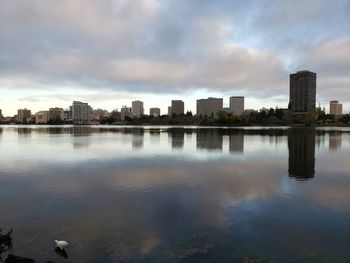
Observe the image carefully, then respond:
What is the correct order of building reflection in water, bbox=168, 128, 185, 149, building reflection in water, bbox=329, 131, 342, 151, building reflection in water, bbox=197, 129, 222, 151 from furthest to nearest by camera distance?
building reflection in water, bbox=168, 128, 185, 149 < building reflection in water, bbox=197, 129, 222, 151 < building reflection in water, bbox=329, 131, 342, 151

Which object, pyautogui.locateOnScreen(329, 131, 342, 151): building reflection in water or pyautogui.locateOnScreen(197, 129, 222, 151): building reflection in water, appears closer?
pyautogui.locateOnScreen(329, 131, 342, 151): building reflection in water

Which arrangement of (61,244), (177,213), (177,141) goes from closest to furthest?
1. (61,244)
2. (177,213)
3. (177,141)

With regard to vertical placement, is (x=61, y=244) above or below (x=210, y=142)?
below

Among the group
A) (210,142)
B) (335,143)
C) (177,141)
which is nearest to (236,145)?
(210,142)

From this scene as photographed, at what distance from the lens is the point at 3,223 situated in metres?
14.4

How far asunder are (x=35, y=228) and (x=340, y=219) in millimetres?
14502

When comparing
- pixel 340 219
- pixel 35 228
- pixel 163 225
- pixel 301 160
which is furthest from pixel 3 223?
pixel 301 160

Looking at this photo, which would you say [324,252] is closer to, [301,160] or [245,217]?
[245,217]

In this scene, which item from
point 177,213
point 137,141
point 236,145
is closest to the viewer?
point 177,213

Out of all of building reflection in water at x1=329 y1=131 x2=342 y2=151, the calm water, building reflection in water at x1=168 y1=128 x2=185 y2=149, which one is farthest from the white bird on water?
building reflection in water at x1=329 y1=131 x2=342 y2=151

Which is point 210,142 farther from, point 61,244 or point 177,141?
point 61,244

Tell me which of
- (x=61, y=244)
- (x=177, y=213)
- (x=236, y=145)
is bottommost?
(x=177, y=213)

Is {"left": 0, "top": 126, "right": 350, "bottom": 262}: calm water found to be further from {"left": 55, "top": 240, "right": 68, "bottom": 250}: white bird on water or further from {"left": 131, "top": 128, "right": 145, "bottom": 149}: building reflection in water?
{"left": 131, "top": 128, "right": 145, "bottom": 149}: building reflection in water

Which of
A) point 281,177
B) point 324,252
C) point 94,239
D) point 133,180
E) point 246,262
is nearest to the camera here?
point 246,262
